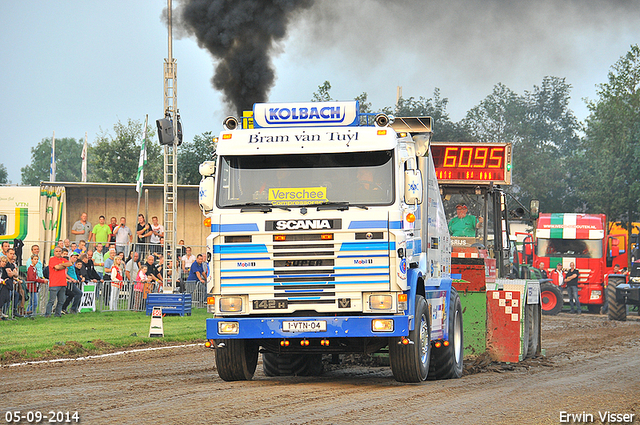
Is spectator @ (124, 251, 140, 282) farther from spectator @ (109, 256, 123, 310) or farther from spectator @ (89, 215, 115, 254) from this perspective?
spectator @ (89, 215, 115, 254)

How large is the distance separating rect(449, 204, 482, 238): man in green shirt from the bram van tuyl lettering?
6821mm

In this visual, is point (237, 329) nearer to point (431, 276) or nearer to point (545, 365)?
point (431, 276)

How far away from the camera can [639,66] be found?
51.2 metres

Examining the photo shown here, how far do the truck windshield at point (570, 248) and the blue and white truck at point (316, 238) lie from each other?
963 inches

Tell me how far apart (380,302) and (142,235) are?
723 inches

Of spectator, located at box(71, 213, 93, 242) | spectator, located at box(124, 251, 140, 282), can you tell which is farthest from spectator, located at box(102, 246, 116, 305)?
spectator, located at box(71, 213, 93, 242)

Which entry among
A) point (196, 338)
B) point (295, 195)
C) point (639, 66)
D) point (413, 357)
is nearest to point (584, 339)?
point (196, 338)

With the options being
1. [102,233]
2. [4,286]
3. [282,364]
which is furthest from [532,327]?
[102,233]

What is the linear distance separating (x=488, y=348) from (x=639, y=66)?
41596 millimetres

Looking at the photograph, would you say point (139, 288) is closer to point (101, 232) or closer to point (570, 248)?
point (101, 232)

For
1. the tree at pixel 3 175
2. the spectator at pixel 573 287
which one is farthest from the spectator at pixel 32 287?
the tree at pixel 3 175

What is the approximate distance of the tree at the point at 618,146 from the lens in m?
49.8

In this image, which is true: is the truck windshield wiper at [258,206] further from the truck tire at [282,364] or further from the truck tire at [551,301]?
the truck tire at [551,301]

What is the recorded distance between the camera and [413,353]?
36.1 feet
